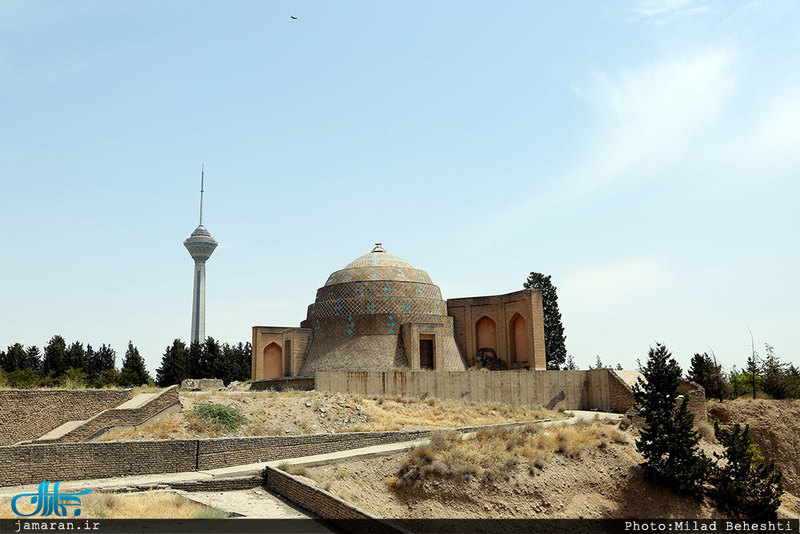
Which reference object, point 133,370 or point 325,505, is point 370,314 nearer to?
point 133,370

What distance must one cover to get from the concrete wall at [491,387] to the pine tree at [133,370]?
67.4 ft

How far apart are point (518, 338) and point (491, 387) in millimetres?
8751

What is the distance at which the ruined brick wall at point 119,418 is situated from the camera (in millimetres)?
18609

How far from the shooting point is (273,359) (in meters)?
38.9

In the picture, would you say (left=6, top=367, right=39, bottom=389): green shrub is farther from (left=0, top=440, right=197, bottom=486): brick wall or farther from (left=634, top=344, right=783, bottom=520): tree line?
(left=634, top=344, right=783, bottom=520): tree line

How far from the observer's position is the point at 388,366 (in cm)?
3391

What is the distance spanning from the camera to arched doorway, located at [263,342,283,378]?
38594 mm

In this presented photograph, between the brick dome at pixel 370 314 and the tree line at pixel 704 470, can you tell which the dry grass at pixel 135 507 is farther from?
the brick dome at pixel 370 314

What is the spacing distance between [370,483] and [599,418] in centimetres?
1158

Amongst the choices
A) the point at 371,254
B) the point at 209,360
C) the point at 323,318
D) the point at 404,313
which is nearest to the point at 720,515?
the point at 404,313

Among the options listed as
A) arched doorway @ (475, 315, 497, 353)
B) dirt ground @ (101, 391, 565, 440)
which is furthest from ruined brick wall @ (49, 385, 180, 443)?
arched doorway @ (475, 315, 497, 353)

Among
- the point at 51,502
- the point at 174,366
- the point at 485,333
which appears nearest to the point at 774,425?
the point at 485,333

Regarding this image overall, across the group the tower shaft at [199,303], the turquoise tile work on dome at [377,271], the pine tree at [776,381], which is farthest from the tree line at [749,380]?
the tower shaft at [199,303]

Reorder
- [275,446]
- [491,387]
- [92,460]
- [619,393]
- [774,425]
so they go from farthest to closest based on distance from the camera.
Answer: [491,387]
[619,393]
[774,425]
[275,446]
[92,460]
